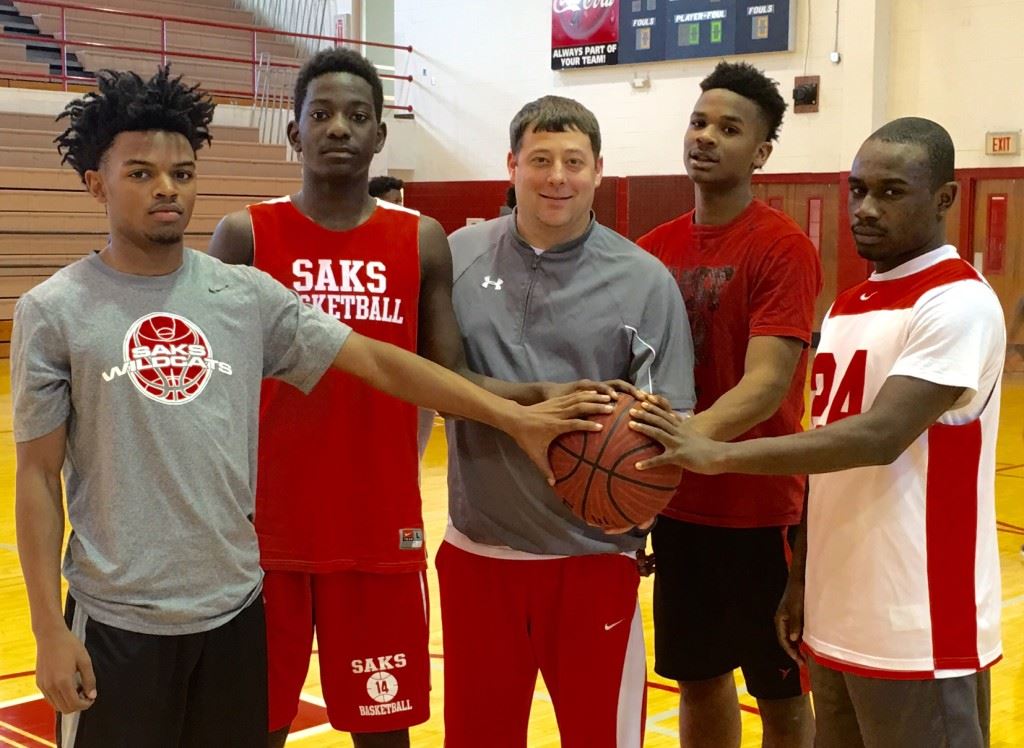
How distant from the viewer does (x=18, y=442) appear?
2340 millimetres

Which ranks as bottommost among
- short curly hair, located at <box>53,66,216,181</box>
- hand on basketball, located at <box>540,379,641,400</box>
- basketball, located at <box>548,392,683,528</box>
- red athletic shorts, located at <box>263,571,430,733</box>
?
red athletic shorts, located at <box>263,571,430,733</box>

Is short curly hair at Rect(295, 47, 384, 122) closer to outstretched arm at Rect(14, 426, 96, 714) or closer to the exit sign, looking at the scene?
outstretched arm at Rect(14, 426, 96, 714)

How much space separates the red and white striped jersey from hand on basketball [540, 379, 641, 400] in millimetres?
450

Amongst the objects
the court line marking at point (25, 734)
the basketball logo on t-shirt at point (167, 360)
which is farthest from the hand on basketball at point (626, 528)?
the court line marking at point (25, 734)

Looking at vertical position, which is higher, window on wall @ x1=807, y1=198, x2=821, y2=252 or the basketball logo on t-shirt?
window on wall @ x1=807, y1=198, x2=821, y2=252

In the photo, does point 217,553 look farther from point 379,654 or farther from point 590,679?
point 590,679

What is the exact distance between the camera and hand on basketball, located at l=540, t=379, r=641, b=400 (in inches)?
106

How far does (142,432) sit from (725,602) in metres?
1.56

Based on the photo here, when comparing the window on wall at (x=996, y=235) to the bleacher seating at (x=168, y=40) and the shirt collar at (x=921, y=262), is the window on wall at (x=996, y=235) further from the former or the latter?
the shirt collar at (x=921, y=262)

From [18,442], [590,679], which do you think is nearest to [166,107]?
[18,442]

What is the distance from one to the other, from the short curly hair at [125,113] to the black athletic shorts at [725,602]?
1.57 m

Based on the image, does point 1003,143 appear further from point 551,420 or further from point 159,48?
point 551,420

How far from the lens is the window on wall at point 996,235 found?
12.3m

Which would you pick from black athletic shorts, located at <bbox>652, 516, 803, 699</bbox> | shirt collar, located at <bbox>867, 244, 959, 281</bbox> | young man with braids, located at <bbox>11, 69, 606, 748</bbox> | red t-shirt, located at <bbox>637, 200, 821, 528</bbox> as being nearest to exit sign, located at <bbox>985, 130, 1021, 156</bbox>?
red t-shirt, located at <bbox>637, 200, 821, 528</bbox>
